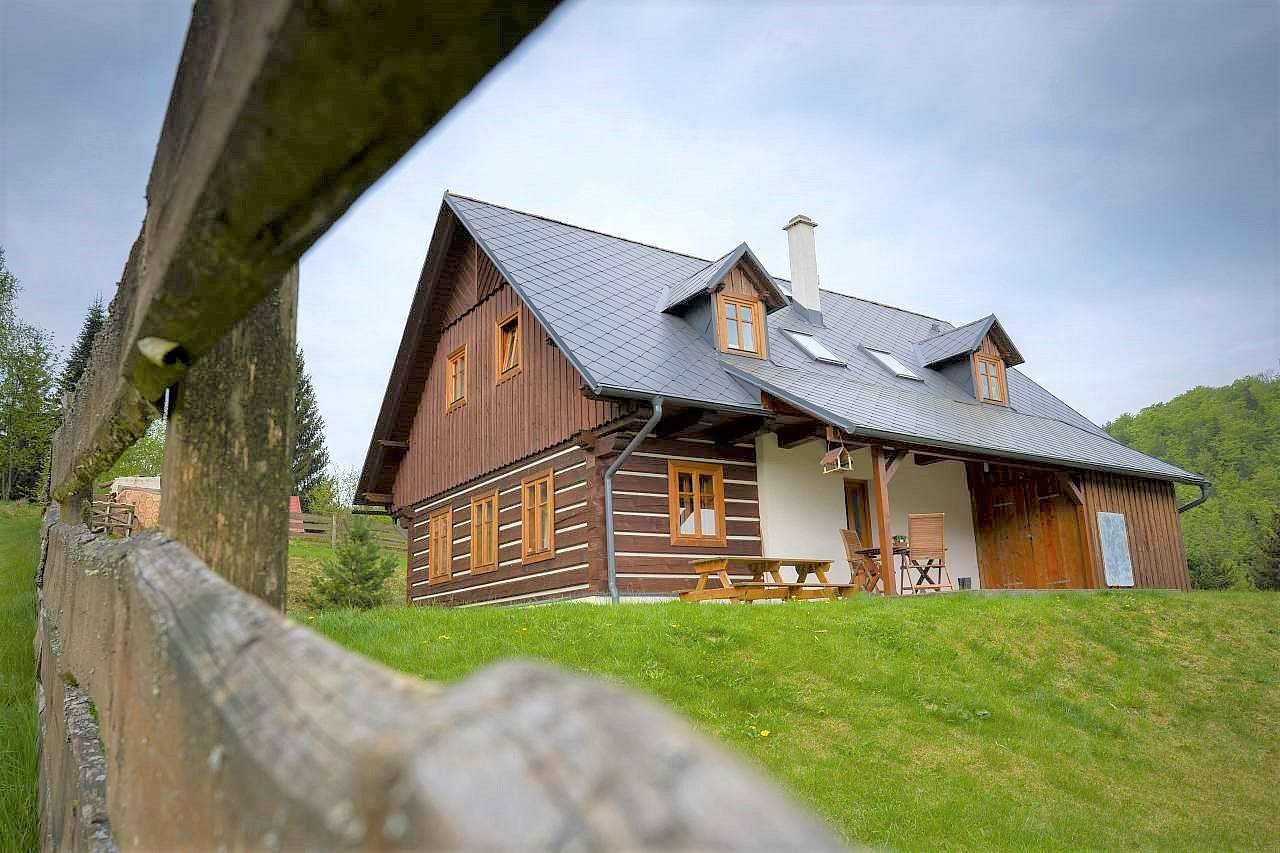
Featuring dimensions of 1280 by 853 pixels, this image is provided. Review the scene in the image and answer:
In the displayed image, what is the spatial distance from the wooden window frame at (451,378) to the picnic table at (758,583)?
618 centimetres

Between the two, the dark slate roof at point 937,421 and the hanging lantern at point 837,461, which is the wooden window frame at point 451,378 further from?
the hanging lantern at point 837,461

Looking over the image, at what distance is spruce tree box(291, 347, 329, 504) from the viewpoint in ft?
148

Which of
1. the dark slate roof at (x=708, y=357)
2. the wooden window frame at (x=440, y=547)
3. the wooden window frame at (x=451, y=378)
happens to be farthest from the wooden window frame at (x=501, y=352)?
the wooden window frame at (x=440, y=547)

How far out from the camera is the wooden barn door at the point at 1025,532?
18.6 m

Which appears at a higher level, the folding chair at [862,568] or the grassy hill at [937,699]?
the folding chair at [862,568]

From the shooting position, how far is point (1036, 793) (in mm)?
7301

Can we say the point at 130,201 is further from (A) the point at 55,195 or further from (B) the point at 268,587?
(A) the point at 55,195

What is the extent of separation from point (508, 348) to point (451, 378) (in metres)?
2.25

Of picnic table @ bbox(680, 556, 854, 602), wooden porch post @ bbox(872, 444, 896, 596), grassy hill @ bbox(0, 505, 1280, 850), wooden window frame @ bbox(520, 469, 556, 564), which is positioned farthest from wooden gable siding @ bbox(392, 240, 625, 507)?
wooden porch post @ bbox(872, 444, 896, 596)

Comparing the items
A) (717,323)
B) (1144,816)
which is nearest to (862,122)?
(717,323)

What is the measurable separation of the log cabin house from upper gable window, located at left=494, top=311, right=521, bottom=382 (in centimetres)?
5

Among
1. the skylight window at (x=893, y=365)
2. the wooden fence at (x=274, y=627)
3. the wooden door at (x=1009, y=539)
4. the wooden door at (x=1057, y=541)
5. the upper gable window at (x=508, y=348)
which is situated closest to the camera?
the wooden fence at (x=274, y=627)

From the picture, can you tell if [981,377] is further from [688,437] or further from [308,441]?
[308,441]

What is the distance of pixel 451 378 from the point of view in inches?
723
